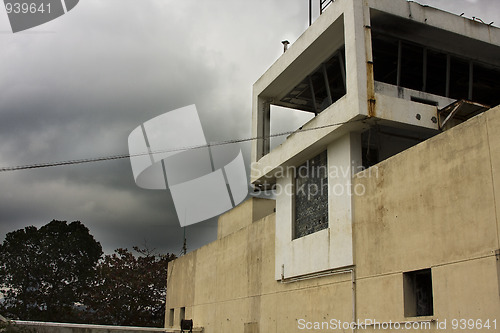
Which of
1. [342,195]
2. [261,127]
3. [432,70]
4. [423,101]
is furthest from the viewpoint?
[261,127]

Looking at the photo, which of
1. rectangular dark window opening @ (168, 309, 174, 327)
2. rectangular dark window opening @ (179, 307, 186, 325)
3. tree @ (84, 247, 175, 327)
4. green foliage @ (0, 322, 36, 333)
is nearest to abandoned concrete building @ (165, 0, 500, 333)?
rectangular dark window opening @ (179, 307, 186, 325)

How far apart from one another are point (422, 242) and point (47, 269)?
1383 inches

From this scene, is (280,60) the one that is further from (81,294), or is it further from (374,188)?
(81,294)

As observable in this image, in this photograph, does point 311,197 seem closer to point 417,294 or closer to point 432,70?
point 417,294

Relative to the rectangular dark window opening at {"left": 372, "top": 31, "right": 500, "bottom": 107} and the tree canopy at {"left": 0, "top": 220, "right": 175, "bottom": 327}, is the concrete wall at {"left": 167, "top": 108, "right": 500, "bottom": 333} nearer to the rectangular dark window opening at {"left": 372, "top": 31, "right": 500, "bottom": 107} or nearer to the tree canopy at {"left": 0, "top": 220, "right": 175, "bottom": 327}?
the rectangular dark window opening at {"left": 372, "top": 31, "right": 500, "bottom": 107}

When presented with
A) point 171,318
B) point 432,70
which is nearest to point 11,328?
point 171,318

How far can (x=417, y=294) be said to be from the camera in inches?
354

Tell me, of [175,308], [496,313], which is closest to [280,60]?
[496,313]

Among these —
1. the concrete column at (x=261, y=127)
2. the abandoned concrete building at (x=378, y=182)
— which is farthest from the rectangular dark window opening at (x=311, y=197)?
the concrete column at (x=261, y=127)

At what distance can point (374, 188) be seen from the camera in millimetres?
10117

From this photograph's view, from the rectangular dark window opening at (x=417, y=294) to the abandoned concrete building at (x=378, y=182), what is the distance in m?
0.02

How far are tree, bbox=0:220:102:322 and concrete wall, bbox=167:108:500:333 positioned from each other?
28.4 metres

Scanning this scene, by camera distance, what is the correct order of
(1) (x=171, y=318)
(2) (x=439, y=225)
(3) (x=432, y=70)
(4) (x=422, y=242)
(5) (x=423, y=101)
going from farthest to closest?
(1) (x=171, y=318), (3) (x=432, y=70), (5) (x=423, y=101), (4) (x=422, y=242), (2) (x=439, y=225)

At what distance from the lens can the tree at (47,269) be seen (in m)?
37.5
